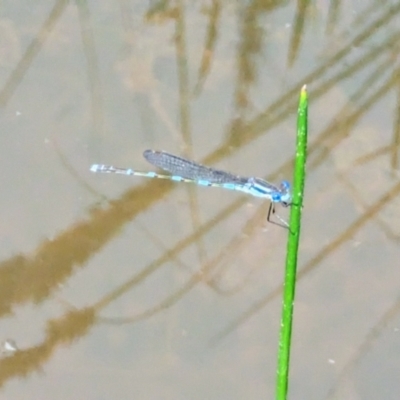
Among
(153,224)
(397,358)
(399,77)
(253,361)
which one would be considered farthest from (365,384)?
(399,77)

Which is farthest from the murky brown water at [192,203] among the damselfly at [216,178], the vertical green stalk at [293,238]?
the vertical green stalk at [293,238]

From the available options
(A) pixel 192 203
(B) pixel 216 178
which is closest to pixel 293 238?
(B) pixel 216 178

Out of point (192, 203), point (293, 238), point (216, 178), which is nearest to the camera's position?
point (293, 238)

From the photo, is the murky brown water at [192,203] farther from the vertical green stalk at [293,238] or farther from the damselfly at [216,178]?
the vertical green stalk at [293,238]

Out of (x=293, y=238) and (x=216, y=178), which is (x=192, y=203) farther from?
(x=293, y=238)

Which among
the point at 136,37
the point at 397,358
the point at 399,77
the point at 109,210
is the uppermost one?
the point at 399,77

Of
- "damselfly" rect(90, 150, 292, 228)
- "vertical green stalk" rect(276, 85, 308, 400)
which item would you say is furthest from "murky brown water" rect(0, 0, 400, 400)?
"vertical green stalk" rect(276, 85, 308, 400)

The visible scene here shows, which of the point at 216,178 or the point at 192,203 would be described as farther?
the point at 192,203

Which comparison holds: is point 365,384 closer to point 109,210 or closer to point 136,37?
point 109,210

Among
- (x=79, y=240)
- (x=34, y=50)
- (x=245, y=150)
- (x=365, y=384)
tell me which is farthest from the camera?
(x=34, y=50)
